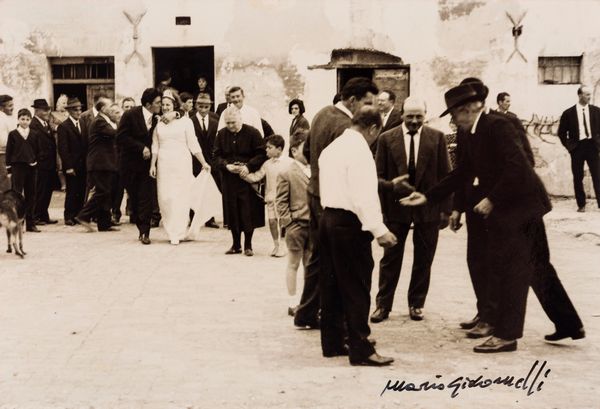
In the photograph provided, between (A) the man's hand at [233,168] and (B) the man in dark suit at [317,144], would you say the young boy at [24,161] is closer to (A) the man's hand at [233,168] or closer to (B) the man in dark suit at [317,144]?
(A) the man's hand at [233,168]

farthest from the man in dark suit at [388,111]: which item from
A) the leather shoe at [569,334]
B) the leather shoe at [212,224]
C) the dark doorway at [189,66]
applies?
the dark doorway at [189,66]

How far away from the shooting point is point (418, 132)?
9000mm

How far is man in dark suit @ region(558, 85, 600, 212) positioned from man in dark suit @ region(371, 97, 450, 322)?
9248mm

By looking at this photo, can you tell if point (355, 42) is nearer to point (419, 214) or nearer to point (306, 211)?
point (306, 211)

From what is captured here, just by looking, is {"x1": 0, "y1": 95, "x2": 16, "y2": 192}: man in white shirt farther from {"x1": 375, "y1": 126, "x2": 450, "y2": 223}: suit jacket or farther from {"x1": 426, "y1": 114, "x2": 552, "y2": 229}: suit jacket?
{"x1": 426, "y1": 114, "x2": 552, "y2": 229}: suit jacket

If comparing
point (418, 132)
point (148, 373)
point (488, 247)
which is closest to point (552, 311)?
point (488, 247)

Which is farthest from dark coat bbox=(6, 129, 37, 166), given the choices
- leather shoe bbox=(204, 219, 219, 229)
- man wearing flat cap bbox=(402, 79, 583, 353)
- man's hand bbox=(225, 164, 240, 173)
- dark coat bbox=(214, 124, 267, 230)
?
man wearing flat cap bbox=(402, 79, 583, 353)

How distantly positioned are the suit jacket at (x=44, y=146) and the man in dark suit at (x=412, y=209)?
8.39 meters

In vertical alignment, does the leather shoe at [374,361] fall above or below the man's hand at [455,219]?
below

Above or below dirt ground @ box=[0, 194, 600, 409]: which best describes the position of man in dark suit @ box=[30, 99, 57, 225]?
above

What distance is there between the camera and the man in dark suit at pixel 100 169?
15.4 meters

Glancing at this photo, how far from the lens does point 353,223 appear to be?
714cm

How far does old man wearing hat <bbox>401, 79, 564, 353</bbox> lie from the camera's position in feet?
24.9

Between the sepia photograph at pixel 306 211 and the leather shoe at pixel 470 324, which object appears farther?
the leather shoe at pixel 470 324
